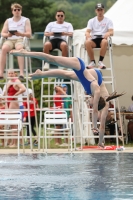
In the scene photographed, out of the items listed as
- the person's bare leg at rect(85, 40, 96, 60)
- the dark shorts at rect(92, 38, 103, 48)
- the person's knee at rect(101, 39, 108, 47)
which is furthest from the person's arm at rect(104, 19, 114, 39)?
the person's bare leg at rect(85, 40, 96, 60)

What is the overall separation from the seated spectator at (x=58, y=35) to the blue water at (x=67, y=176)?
2907 millimetres

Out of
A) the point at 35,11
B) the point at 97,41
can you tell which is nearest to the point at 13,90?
the point at 97,41

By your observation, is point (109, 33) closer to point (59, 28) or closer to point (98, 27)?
point (98, 27)

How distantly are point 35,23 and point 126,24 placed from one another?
3751cm

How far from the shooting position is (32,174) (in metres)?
12.7

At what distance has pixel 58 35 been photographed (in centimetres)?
1770

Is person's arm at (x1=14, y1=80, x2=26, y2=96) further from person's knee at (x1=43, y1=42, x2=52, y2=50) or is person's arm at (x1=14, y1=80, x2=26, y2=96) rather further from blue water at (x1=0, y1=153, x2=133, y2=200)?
blue water at (x1=0, y1=153, x2=133, y2=200)

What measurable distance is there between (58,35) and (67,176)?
608 cm

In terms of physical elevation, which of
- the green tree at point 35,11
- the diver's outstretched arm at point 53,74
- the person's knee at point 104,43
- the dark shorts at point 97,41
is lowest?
the diver's outstretched arm at point 53,74

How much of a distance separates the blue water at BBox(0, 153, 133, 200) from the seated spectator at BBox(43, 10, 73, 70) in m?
2.91

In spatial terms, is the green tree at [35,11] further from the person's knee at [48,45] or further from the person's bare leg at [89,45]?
the person's bare leg at [89,45]

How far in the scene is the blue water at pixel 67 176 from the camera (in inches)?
404

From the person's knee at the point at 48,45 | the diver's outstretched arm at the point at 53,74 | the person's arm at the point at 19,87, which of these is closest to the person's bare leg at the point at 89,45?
the person's knee at the point at 48,45

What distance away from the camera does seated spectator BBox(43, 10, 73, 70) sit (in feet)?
57.8
